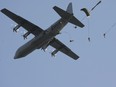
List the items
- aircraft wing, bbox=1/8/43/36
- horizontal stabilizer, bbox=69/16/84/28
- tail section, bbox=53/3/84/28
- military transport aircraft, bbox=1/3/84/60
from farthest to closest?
aircraft wing, bbox=1/8/43/36
horizontal stabilizer, bbox=69/16/84/28
military transport aircraft, bbox=1/3/84/60
tail section, bbox=53/3/84/28

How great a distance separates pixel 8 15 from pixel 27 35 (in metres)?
4.01

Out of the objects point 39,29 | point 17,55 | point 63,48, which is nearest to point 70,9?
point 39,29

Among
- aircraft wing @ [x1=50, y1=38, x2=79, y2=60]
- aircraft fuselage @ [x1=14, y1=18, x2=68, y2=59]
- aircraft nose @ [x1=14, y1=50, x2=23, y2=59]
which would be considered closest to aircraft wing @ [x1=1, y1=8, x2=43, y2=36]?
aircraft fuselage @ [x1=14, y1=18, x2=68, y2=59]

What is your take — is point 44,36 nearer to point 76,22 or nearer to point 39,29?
point 39,29

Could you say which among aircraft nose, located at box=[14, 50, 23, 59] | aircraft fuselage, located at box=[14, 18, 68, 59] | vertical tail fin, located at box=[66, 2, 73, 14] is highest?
vertical tail fin, located at box=[66, 2, 73, 14]

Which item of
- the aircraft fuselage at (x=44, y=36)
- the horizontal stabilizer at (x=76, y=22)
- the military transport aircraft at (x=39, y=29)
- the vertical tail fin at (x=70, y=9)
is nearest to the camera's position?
the military transport aircraft at (x=39, y=29)

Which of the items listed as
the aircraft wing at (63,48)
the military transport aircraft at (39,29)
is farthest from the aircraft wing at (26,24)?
the aircraft wing at (63,48)

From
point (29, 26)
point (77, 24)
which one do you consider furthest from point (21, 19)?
point (77, 24)

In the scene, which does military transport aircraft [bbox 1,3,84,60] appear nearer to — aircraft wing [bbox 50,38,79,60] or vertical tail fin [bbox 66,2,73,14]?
vertical tail fin [bbox 66,2,73,14]

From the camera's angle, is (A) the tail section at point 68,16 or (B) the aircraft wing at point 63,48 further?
(B) the aircraft wing at point 63,48

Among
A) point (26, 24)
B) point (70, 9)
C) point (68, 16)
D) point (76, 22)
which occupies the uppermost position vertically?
point (70, 9)

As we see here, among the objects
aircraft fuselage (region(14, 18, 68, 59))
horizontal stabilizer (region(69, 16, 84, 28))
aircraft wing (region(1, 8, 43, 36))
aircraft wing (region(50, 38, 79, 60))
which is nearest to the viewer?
horizontal stabilizer (region(69, 16, 84, 28))

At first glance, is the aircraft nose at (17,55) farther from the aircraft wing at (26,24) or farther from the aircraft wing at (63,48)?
the aircraft wing at (63,48)

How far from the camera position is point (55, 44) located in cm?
5306
